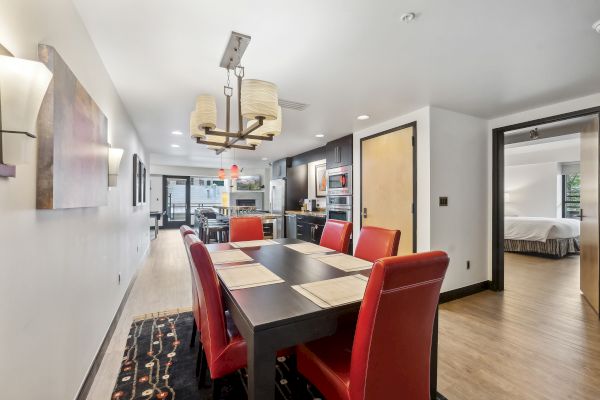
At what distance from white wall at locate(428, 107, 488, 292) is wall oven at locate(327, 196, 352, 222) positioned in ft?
5.30

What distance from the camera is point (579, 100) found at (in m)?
2.88

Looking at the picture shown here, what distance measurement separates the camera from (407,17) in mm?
1615

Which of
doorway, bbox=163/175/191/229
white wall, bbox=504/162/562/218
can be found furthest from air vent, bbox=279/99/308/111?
doorway, bbox=163/175/191/229

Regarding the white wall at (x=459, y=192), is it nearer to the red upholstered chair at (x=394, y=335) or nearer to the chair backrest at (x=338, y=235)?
the chair backrest at (x=338, y=235)

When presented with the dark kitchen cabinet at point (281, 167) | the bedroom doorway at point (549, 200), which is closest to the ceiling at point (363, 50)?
the bedroom doorway at point (549, 200)

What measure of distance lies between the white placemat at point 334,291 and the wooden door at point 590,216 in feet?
10.1

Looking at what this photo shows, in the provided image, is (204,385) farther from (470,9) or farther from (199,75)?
(470,9)

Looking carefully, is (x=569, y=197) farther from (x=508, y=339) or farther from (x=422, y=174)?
(x=508, y=339)

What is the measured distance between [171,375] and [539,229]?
6.82m

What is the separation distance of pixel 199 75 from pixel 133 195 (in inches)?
93.8

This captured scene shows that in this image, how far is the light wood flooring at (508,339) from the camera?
5.76 ft

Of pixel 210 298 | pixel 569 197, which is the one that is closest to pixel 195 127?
pixel 210 298

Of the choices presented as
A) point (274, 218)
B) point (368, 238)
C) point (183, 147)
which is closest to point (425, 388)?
point (368, 238)

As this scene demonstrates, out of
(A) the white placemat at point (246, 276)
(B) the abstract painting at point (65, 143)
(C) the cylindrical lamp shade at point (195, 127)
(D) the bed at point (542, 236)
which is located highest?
(C) the cylindrical lamp shade at point (195, 127)
